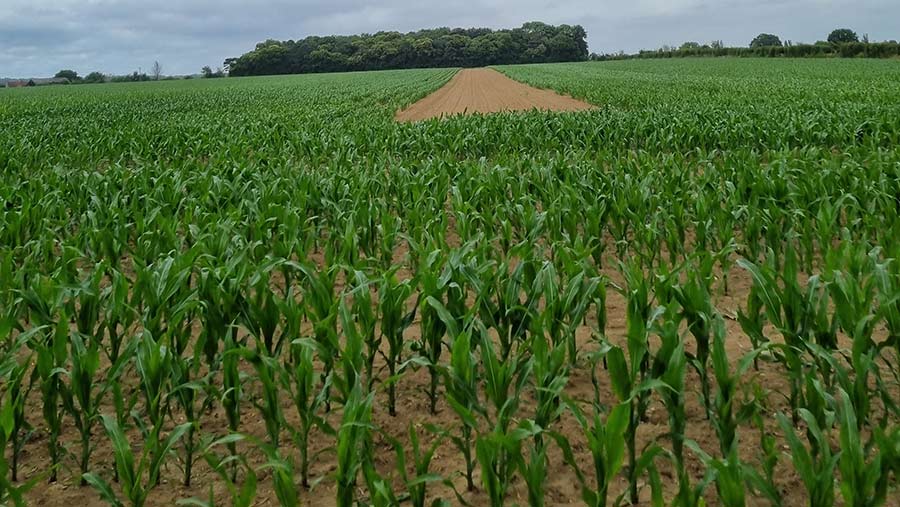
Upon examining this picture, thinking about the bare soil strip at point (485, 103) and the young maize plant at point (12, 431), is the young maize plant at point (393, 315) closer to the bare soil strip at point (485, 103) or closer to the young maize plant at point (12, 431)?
the young maize plant at point (12, 431)

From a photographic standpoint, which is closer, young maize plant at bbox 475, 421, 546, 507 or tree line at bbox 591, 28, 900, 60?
young maize plant at bbox 475, 421, 546, 507

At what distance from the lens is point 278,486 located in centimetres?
223

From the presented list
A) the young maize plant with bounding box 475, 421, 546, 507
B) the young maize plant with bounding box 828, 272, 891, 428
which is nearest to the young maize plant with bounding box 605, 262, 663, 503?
the young maize plant with bounding box 475, 421, 546, 507

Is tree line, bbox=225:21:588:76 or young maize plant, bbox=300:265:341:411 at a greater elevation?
tree line, bbox=225:21:588:76

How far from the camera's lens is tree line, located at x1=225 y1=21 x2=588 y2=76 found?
106m

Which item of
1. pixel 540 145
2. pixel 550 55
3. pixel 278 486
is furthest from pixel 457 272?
pixel 550 55

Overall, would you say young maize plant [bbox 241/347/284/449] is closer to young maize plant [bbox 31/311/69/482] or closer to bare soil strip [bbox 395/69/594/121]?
young maize plant [bbox 31/311/69/482]

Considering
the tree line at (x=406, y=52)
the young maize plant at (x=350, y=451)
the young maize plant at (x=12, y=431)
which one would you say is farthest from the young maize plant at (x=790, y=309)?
the tree line at (x=406, y=52)

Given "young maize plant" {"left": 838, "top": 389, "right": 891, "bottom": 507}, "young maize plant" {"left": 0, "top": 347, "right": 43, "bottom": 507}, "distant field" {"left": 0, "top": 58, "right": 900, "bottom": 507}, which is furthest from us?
"distant field" {"left": 0, "top": 58, "right": 900, "bottom": 507}

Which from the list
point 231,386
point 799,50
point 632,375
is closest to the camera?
point 632,375

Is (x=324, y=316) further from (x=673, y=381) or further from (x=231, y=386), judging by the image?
(x=673, y=381)

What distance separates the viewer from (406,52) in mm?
105312

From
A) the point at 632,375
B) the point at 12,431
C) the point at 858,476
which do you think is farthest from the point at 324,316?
the point at 858,476

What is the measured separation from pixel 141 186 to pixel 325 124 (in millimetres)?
9536
